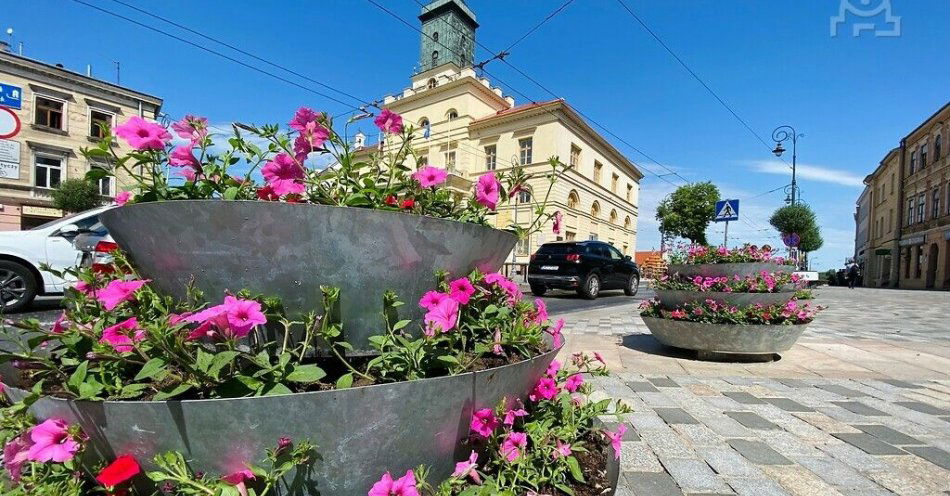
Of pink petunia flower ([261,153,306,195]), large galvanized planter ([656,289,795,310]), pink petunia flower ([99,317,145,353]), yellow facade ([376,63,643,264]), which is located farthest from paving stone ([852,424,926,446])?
yellow facade ([376,63,643,264])

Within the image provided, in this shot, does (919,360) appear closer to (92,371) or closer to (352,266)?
(352,266)

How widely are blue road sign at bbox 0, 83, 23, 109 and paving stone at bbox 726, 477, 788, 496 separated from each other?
6883 millimetres

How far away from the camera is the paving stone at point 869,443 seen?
2111 mm

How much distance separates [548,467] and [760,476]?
1409 mm

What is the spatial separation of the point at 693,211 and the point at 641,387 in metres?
38.3

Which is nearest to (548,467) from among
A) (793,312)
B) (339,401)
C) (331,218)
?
(339,401)

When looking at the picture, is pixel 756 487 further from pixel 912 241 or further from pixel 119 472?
pixel 912 241

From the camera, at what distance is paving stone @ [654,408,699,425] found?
2.51 m

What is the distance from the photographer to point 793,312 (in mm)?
4074

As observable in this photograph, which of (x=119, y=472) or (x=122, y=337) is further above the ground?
(x=122, y=337)

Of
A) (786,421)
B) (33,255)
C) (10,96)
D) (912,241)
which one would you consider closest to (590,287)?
(786,421)

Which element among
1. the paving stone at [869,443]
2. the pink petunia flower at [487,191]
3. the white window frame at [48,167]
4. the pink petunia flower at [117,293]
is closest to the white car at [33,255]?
the pink petunia flower at [117,293]

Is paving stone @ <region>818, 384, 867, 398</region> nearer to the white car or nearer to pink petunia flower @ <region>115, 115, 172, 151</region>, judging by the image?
pink petunia flower @ <region>115, 115, 172, 151</region>

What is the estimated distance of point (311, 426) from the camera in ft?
2.46
